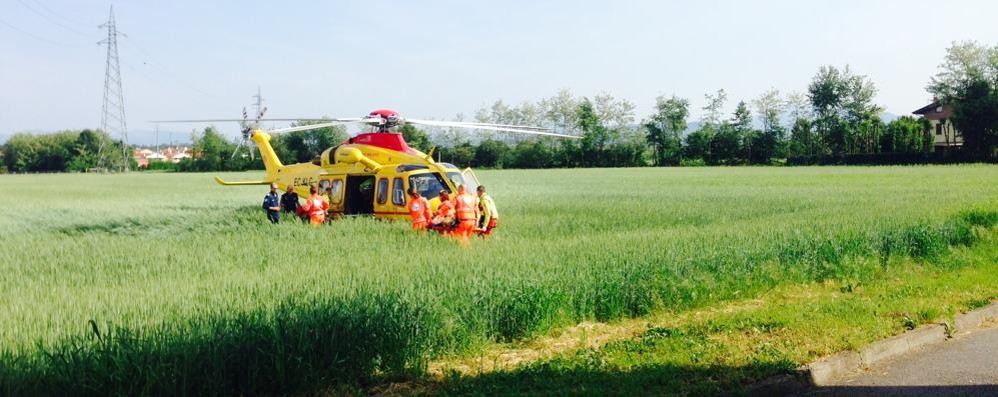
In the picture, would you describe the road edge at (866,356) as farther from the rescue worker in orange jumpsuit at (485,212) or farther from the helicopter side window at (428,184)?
the helicopter side window at (428,184)

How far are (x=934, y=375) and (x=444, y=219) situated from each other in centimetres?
1047

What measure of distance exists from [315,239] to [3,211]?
70.2 ft

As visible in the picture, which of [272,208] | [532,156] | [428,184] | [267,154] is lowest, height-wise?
[272,208]

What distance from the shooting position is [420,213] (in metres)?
16.5

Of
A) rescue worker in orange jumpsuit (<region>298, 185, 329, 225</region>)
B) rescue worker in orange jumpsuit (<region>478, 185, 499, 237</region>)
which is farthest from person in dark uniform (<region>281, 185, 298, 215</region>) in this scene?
rescue worker in orange jumpsuit (<region>478, 185, 499, 237</region>)

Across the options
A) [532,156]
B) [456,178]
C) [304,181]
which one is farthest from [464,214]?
[532,156]

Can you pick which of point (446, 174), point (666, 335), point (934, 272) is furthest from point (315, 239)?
point (934, 272)

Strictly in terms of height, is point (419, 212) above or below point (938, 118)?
below

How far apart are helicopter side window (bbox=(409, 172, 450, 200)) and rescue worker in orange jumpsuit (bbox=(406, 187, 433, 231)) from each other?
0.51 meters

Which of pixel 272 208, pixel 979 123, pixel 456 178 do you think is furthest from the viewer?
pixel 979 123

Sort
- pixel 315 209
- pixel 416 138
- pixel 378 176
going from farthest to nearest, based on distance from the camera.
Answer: pixel 416 138
pixel 315 209
pixel 378 176

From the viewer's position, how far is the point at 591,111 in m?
96.6

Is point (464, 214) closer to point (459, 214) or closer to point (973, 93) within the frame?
point (459, 214)

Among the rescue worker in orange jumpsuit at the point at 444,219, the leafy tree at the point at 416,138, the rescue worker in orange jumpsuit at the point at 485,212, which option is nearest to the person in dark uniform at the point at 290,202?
the rescue worker in orange jumpsuit at the point at 444,219
